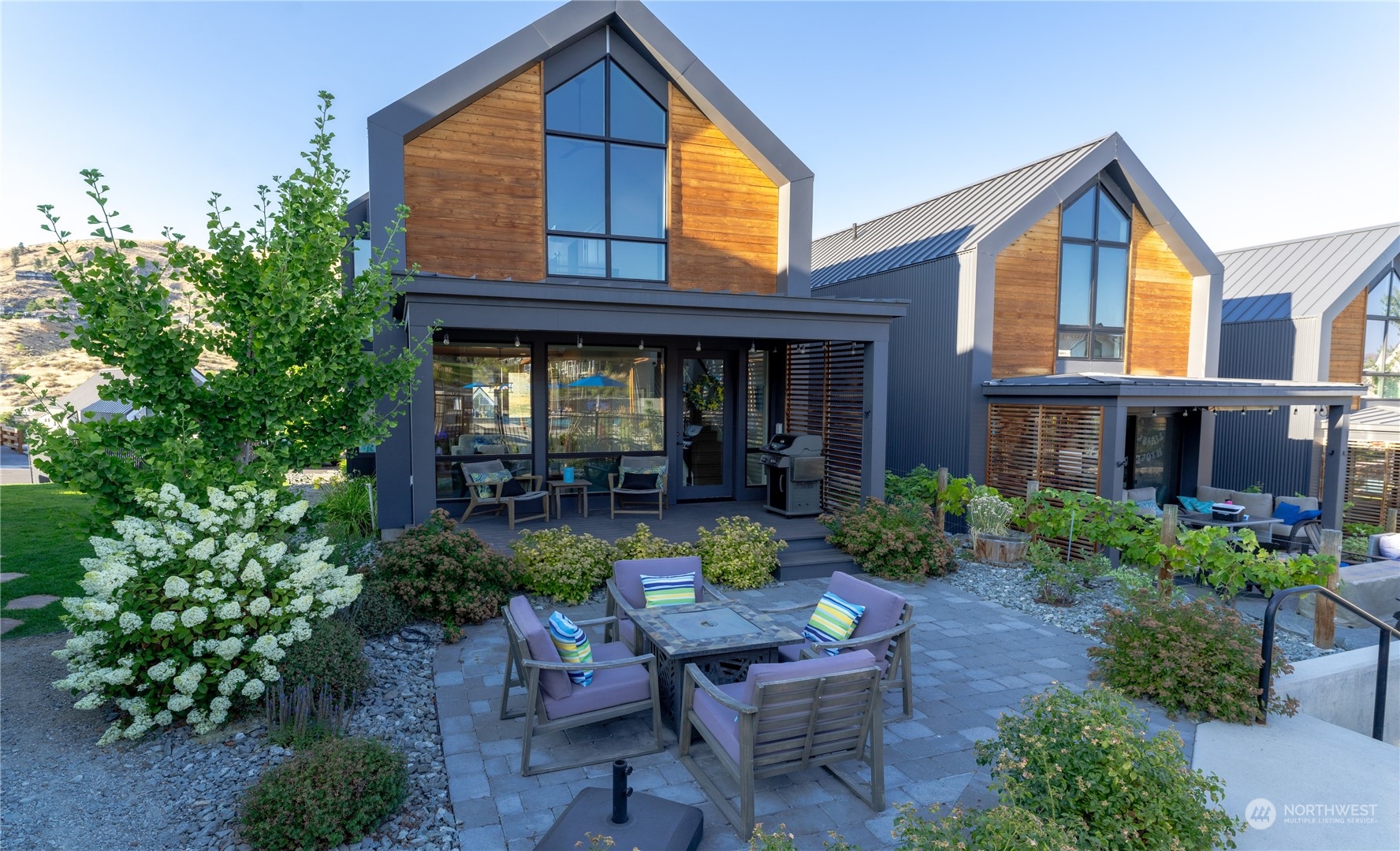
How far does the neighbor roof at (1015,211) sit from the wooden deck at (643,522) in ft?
18.8

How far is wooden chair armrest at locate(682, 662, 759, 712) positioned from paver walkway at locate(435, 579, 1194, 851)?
1.72 ft

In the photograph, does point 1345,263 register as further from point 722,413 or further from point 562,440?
point 562,440

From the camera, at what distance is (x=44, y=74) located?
7918 mm

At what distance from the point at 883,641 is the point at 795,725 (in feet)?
4.15

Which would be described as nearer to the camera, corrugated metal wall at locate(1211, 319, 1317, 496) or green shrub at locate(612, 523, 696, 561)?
green shrub at locate(612, 523, 696, 561)

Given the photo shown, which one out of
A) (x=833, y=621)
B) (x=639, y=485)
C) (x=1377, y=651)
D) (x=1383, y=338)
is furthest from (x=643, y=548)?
(x=1383, y=338)

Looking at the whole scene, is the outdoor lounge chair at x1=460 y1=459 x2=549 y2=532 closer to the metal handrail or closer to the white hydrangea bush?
the white hydrangea bush

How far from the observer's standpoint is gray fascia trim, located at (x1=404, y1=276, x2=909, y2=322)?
7.02m

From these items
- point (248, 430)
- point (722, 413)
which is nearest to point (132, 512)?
point (248, 430)

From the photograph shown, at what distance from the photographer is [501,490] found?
361 inches

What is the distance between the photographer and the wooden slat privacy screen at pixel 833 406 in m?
10.0

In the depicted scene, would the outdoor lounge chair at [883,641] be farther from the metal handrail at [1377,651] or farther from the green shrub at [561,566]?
the green shrub at [561,566]

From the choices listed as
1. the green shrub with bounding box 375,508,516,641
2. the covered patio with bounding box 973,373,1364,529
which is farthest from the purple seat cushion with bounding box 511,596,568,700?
the covered patio with bounding box 973,373,1364,529

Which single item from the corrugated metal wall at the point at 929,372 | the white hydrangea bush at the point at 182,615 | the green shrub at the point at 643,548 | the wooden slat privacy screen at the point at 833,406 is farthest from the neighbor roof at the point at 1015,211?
the white hydrangea bush at the point at 182,615
